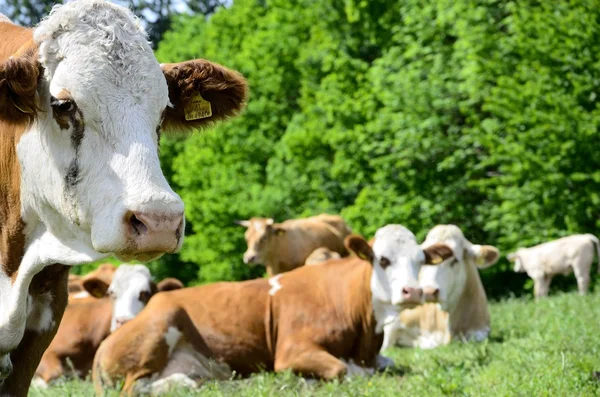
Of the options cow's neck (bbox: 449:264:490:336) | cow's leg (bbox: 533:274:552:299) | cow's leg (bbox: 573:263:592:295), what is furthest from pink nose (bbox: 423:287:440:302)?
cow's leg (bbox: 533:274:552:299)

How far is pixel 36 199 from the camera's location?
3689 mm

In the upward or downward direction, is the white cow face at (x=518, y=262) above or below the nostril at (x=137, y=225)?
below

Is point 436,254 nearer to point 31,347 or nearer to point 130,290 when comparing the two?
point 130,290

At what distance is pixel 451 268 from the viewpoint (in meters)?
11.1

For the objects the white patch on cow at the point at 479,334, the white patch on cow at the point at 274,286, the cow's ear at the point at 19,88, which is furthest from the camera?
the white patch on cow at the point at 479,334

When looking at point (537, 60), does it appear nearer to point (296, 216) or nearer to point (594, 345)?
point (296, 216)

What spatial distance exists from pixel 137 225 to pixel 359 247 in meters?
5.71

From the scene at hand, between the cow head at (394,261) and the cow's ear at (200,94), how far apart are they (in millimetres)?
4415

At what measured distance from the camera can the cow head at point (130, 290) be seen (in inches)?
389

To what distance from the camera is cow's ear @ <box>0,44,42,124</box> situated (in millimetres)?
3375

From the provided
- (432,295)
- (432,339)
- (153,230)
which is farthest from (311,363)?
(153,230)

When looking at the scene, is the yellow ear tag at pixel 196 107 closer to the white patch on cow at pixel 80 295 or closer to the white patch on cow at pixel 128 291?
the white patch on cow at pixel 128 291

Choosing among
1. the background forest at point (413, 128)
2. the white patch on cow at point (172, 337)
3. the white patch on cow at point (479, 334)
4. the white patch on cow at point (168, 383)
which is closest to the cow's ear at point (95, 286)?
the white patch on cow at point (172, 337)

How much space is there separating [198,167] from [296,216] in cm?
456
